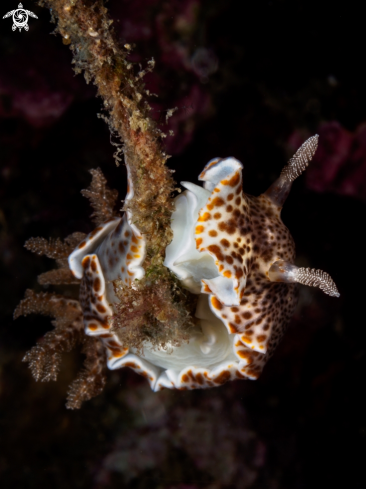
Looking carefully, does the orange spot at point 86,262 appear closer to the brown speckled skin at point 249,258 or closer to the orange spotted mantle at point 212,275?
the orange spotted mantle at point 212,275

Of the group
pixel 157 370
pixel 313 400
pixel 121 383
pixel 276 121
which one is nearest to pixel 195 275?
pixel 157 370

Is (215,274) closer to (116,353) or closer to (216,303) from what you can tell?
(216,303)

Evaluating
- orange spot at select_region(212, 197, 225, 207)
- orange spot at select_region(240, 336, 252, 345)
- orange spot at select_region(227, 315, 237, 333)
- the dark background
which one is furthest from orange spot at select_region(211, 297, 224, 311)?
the dark background

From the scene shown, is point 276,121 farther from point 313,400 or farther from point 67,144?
point 313,400

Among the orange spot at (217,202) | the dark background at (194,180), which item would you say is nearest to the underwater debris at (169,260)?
the orange spot at (217,202)

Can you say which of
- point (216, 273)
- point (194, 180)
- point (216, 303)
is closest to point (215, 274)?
point (216, 273)

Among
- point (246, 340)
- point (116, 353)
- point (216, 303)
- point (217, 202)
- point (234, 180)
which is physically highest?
point (234, 180)

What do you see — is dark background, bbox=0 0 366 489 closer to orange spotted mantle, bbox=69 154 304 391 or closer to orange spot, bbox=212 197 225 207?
orange spotted mantle, bbox=69 154 304 391

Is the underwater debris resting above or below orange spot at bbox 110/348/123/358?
above
